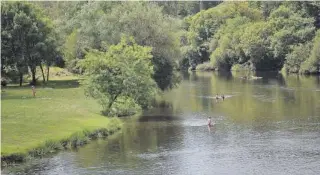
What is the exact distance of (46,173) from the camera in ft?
168

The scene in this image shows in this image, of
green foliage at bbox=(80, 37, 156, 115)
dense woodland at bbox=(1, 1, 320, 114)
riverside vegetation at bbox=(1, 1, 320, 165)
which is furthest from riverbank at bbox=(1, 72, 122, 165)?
dense woodland at bbox=(1, 1, 320, 114)

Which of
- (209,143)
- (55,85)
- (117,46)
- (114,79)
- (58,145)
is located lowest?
(209,143)

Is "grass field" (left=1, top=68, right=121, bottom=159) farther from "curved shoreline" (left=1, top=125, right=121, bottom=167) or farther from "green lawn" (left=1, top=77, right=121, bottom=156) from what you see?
"curved shoreline" (left=1, top=125, right=121, bottom=167)

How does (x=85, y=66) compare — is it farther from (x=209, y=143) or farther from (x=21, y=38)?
(x=21, y=38)

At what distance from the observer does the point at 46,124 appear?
225 ft

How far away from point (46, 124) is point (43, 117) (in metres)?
4.47

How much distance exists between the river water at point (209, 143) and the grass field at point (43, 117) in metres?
3.37

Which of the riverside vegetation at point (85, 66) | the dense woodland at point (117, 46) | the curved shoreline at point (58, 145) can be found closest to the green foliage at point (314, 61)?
the dense woodland at point (117, 46)

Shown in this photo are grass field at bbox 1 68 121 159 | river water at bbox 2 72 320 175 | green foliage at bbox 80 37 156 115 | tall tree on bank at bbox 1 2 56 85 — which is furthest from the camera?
tall tree on bank at bbox 1 2 56 85

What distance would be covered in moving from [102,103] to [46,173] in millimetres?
33852

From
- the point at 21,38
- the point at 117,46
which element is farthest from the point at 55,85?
the point at 117,46

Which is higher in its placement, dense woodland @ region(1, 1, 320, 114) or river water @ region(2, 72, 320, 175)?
dense woodland @ region(1, 1, 320, 114)

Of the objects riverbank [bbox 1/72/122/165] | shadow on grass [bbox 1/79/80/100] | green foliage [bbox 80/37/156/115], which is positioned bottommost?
riverbank [bbox 1/72/122/165]

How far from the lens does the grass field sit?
60.3m
